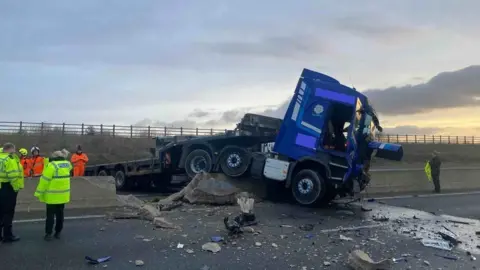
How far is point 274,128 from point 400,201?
418 centimetres

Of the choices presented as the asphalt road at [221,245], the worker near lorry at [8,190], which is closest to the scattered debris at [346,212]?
the asphalt road at [221,245]

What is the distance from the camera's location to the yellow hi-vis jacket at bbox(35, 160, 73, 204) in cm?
669

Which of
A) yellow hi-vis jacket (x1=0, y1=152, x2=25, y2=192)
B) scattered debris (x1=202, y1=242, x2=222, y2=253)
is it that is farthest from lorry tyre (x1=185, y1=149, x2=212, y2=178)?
yellow hi-vis jacket (x1=0, y1=152, x2=25, y2=192)

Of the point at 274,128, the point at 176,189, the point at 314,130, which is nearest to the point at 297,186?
the point at 314,130

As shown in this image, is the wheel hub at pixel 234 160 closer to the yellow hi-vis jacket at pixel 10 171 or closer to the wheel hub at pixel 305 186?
the wheel hub at pixel 305 186

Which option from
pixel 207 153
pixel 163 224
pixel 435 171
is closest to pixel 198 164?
pixel 207 153

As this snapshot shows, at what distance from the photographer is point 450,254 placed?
6320 mm

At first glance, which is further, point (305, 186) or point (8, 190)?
point (305, 186)

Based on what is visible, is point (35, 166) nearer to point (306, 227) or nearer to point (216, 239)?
point (216, 239)

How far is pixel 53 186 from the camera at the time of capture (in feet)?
22.1

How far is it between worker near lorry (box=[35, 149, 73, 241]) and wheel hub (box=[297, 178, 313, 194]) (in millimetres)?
5690

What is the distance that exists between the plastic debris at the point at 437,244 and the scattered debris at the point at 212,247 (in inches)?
128

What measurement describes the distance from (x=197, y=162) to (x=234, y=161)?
1416 millimetres

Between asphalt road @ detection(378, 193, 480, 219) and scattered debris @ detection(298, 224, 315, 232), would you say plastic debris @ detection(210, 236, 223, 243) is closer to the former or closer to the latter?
scattered debris @ detection(298, 224, 315, 232)
